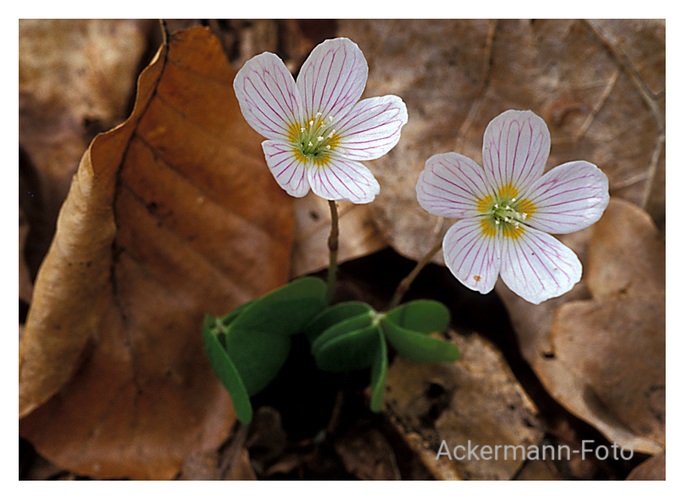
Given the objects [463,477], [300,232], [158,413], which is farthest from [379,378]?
[158,413]

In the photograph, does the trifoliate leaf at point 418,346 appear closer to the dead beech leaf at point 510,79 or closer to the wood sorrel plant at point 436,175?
the wood sorrel plant at point 436,175

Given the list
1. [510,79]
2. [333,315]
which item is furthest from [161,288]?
[510,79]

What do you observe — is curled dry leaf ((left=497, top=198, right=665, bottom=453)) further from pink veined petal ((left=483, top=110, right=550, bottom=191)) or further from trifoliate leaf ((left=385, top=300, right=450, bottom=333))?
pink veined petal ((left=483, top=110, right=550, bottom=191))

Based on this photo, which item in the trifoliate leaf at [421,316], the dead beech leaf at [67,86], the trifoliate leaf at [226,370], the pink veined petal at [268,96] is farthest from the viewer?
the dead beech leaf at [67,86]

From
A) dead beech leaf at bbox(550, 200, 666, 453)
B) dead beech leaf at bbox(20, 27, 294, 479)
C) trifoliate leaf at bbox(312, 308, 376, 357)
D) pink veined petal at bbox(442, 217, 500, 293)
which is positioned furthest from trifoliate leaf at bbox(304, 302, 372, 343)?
dead beech leaf at bbox(550, 200, 666, 453)

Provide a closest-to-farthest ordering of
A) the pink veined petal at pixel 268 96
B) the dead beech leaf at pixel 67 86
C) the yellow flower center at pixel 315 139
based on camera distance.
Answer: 1. the pink veined petal at pixel 268 96
2. the yellow flower center at pixel 315 139
3. the dead beech leaf at pixel 67 86

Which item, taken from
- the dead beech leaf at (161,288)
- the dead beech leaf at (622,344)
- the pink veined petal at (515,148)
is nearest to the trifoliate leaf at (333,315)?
the dead beech leaf at (161,288)
